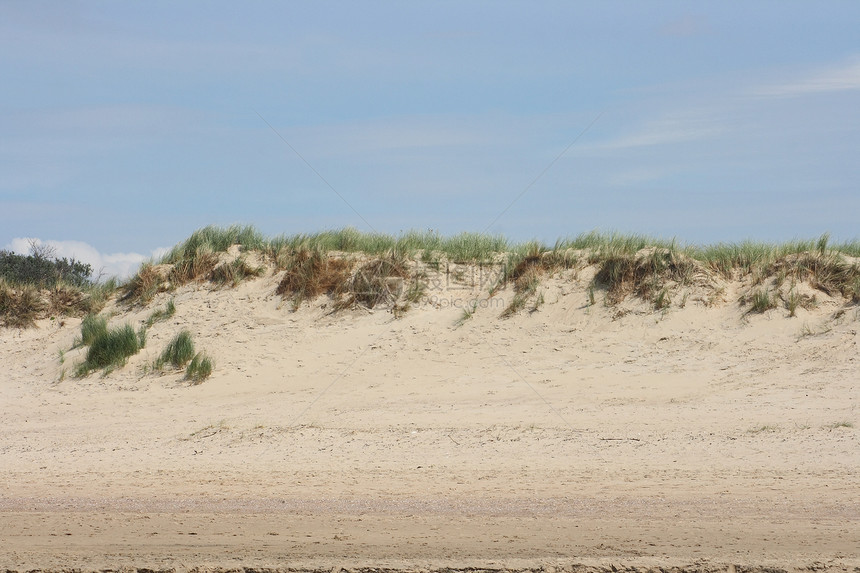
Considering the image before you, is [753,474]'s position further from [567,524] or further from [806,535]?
[567,524]

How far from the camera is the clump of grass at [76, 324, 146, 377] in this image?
41.1ft

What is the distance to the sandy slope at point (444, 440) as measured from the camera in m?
6.16

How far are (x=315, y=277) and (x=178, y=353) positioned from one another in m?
2.61

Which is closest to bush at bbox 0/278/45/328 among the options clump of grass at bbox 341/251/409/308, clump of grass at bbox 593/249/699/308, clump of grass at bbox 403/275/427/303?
clump of grass at bbox 341/251/409/308

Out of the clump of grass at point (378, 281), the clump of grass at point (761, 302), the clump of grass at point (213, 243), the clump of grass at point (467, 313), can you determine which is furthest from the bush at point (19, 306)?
the clump of grass at point (761, 302)

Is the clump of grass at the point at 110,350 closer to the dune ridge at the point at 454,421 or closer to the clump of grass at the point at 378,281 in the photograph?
the dune ridge at the point at 454,421

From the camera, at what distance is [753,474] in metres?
7.45

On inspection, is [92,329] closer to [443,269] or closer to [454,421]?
[443,269]

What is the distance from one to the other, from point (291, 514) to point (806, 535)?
3.92m

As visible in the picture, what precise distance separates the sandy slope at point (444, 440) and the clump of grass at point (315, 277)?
324mm

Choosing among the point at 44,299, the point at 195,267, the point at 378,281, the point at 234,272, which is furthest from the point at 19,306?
the point at 378,281

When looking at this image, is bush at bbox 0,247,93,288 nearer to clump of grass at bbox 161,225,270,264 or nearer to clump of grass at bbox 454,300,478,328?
clump of grass at bbox 161,225,270,264

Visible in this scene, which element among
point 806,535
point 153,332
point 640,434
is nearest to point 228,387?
point 153,332

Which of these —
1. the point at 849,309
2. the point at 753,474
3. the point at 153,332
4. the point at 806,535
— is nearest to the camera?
the point at 806,535
